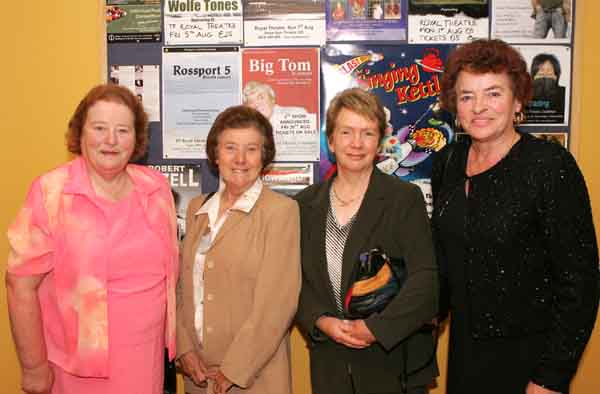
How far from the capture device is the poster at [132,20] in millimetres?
2713

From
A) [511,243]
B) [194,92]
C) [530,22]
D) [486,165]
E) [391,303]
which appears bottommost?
[391,303]

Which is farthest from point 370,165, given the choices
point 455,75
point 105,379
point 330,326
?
point 105,379

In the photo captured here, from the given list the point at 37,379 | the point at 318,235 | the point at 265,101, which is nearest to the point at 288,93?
the point at 265,101

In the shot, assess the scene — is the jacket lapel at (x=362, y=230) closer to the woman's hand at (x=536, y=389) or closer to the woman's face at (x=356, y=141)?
the woman's face at (x=356, y=141)

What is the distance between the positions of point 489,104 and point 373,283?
2.42ft

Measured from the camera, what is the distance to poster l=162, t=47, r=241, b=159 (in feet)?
8.90

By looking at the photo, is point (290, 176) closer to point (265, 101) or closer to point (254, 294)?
point (265, 101)

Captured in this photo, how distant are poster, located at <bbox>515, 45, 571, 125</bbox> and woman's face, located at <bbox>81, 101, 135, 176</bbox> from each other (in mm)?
1925

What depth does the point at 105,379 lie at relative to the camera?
74.0 inches

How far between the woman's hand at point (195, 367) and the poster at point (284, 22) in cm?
153

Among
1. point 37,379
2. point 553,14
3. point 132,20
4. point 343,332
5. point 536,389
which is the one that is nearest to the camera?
point 536,389

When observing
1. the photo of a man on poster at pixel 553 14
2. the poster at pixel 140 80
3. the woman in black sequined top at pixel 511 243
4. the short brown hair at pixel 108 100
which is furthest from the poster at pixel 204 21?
the photo of a man on poster at pixel 553 14

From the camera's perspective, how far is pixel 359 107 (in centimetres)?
202

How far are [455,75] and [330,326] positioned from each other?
101 centimetres
